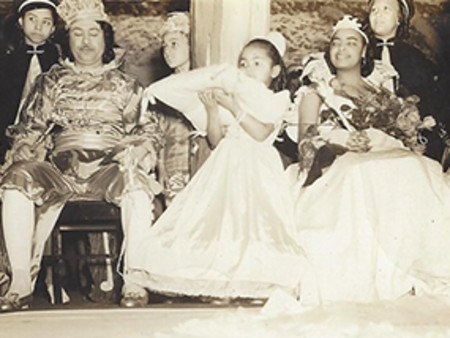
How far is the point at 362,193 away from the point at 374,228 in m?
0.27

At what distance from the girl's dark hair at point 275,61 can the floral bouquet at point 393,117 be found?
0.56 meters

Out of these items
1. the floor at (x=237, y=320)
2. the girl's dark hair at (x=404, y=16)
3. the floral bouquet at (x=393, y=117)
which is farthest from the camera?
the girl's dark hair at (x=404, y=16)

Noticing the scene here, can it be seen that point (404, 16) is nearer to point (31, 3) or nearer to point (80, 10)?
point (80, 10)

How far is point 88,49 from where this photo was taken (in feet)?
22.3

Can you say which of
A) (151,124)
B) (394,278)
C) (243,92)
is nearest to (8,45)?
(151,124)

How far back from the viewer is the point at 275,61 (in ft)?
22.4

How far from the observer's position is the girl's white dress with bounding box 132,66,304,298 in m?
6.42

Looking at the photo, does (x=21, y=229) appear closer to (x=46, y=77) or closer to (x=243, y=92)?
(x=46, y=77)

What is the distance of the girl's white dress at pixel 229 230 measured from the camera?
253 inches

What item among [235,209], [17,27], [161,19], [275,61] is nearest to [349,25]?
[275,61]

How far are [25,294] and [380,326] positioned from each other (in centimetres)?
250

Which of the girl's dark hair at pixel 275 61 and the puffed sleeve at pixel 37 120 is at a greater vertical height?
the girl's dark hair at pixel 275 61

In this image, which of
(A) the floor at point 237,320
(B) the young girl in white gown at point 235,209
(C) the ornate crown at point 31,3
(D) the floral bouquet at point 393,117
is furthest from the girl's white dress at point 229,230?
(C) the ornate crown at point 31,3

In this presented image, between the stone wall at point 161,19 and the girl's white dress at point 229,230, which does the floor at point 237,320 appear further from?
the stone wall at point 161,19
